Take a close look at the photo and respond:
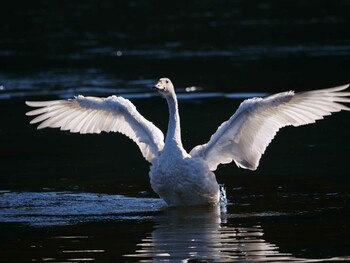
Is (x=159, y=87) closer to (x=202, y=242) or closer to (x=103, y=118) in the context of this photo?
(x=103, y=118)

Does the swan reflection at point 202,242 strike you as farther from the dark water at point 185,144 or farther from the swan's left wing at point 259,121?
the swan's left wing at point 259,121

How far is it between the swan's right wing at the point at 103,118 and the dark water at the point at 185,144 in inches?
30.8

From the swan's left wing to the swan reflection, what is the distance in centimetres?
119

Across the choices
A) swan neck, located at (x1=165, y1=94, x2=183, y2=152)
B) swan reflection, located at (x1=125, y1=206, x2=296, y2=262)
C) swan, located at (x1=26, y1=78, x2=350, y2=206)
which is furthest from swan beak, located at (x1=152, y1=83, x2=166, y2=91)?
swan reflection, located at (x1=125, y1=206, x2=296, y2=262)

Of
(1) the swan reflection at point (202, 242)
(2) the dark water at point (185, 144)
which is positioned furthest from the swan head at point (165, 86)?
(1) the swan reflection at point (202, 242)

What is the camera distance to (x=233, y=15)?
42.9 metres

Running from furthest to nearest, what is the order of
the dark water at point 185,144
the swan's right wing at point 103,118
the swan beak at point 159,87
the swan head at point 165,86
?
the swan's right wing at point 103,118 < the swan head at point 165,86 < the swan beak at point 159,87 < the dark water at point 185,144

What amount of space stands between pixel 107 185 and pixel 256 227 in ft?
12.4

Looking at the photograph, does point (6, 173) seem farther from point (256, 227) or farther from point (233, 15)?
point (233, 15)

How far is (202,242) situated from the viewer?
42.3 ft

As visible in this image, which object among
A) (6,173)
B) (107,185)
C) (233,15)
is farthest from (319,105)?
(233,15)

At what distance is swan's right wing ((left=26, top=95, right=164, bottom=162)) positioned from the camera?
1648 centimetres

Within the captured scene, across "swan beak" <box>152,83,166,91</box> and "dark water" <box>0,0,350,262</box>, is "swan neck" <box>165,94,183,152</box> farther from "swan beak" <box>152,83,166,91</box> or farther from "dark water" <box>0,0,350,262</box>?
"dark water" <box>0,0,350,262</box>

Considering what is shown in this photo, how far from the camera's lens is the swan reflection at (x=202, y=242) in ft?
39.6
